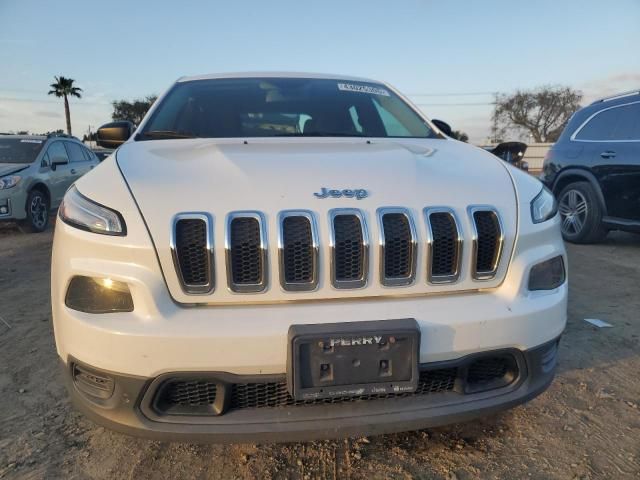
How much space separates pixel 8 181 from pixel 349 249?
7294 millimetres

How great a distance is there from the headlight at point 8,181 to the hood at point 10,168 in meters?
0.07

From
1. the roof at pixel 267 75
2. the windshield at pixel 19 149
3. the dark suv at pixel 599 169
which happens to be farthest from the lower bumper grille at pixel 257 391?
the windshield at pixel 19 149

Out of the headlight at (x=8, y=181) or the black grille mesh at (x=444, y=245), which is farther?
the headlight at (x=8, y=181)

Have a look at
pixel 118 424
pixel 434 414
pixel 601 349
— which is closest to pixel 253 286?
pixel 118 424

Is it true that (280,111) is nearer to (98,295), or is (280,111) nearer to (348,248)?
(348,248)

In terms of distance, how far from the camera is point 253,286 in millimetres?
1566

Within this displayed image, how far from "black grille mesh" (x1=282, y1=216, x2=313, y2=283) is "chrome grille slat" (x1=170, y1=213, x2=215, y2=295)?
24 centimetres

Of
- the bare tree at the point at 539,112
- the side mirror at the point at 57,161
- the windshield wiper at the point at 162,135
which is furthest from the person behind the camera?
the bare tree at the point at 539,112

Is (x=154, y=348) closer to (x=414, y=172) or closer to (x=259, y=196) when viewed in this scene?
(x=259, y=196)

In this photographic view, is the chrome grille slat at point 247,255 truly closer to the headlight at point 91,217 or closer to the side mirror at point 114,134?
the headlight at point 91,217

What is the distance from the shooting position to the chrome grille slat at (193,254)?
A: 155 centimetres

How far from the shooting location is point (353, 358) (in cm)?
155

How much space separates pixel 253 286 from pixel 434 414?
0.76 meters

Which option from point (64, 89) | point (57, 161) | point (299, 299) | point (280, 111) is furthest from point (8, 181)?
point (64, 89)
